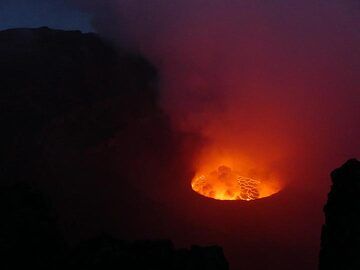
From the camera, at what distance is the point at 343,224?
6.57 meters

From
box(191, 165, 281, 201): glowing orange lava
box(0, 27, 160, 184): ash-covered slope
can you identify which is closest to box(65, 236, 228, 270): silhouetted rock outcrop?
box(0, 27, 160, 184): ash-covered slope

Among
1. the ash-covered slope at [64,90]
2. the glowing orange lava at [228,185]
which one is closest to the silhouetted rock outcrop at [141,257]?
the ash-covered slope at [64,90]

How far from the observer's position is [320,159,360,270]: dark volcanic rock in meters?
6.40

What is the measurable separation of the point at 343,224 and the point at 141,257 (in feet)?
9.37

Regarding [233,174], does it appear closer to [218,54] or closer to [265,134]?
[265,134]

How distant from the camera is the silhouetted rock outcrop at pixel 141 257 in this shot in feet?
20.1

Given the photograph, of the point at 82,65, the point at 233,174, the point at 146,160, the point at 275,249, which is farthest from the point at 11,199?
the point at 82,65

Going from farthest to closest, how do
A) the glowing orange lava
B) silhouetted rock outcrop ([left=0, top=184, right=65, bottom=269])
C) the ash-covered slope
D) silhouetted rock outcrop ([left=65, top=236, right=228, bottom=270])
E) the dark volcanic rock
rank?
1. the ash-covered slope
2. the glowing orange lava
3. silhouetted rock outcrop ([left=0, top=184, right=65, bottom=269])
4. the dark volcanic rock
5. silhouetted rock outcrop ([left=65, top=236, right=228, bottom=270])

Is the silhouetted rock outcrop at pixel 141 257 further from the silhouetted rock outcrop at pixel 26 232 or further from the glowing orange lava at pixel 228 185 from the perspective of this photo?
the glowing orange lava at pixel 228 185

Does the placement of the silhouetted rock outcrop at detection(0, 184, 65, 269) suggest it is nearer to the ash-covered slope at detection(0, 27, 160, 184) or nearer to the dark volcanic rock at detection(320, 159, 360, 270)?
the dark volcanic rock at detection(320, 159, 360, 270)

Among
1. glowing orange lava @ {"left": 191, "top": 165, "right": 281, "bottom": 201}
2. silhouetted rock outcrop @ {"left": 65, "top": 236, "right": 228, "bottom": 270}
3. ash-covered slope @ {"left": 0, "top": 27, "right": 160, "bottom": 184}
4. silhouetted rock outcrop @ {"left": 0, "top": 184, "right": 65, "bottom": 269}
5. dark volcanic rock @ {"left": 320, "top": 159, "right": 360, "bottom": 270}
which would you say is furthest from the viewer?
ash-covered slope @ {"left": 0, "top": 27, "right": 160, "bottom": 184}

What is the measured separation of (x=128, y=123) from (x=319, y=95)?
6.68 metres

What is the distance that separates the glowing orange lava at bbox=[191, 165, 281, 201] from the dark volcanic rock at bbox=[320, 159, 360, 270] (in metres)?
6.91

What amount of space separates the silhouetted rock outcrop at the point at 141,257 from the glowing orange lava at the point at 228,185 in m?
7.41
